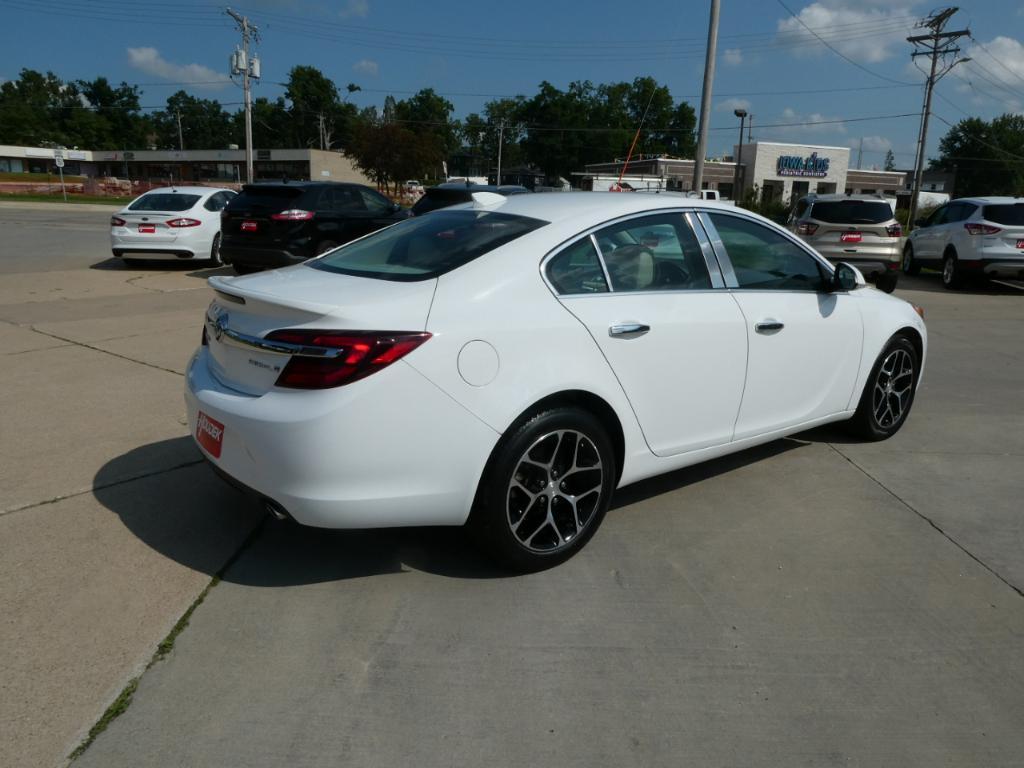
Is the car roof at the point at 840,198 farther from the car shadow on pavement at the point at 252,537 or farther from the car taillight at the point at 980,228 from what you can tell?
the car shadow on pavement at the point at 252,537

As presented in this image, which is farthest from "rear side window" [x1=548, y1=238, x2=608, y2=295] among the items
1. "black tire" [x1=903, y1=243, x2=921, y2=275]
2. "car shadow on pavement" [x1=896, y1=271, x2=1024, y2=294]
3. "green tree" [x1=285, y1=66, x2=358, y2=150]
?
"green tree" [x1=285, y1=66, x2=358, y2=150]

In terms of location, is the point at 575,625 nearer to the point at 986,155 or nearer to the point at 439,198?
the point at 439,198

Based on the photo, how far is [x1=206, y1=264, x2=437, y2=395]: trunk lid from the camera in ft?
9.95

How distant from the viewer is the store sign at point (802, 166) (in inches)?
2515

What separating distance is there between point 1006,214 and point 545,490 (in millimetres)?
13570

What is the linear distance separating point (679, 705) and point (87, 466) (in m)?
3.58

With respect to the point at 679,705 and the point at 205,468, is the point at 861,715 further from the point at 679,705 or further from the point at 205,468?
the point at 205,468

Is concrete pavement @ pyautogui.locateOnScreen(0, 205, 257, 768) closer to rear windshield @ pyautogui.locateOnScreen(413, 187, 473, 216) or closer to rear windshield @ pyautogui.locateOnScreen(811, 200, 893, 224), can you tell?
rear windshield @ pyautogui.locateOnScreen(413, 187, 473, 216)

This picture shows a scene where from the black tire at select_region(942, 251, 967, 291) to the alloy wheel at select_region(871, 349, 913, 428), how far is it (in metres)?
10.5

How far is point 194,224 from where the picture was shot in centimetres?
1424

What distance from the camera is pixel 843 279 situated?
4.70m

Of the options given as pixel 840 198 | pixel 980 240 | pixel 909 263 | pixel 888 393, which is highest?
pixel 840 198

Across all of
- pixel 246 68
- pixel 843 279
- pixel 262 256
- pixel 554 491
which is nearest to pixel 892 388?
pixel 843 279

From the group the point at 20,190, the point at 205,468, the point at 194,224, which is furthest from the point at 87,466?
the point at 20,190
